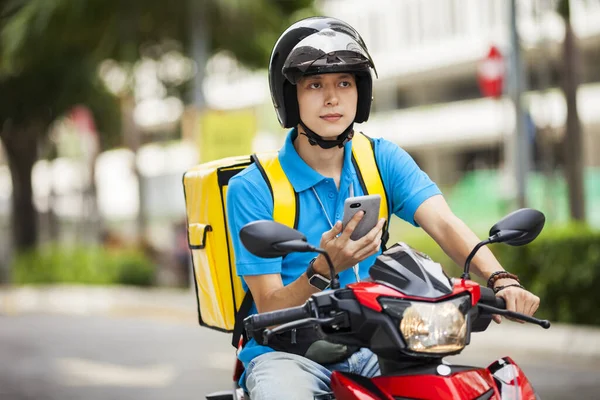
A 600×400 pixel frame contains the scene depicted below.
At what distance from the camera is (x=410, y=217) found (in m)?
3.58

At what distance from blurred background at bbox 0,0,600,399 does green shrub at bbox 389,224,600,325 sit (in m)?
0.02

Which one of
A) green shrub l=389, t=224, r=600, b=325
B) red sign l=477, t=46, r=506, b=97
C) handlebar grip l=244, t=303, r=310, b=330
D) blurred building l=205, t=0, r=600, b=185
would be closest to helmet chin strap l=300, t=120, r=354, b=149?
handlebar grip l=244, t=303, r=310, b=330

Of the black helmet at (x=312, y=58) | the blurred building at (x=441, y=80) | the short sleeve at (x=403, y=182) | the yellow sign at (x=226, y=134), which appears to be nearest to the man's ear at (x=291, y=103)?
the black helmet at (x=312, y=58)

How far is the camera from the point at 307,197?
345cm

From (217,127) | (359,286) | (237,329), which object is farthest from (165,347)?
(359,286)

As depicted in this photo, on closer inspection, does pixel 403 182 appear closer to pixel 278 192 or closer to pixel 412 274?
pixel 278 192

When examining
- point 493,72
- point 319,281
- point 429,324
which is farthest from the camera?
point 493,72

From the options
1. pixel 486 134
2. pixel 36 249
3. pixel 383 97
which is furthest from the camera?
pixel 383 97

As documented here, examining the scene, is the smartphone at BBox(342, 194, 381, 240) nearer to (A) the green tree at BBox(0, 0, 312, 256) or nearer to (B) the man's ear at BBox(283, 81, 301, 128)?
(B) the man's ear at BBox(283, 81, 301, 128)

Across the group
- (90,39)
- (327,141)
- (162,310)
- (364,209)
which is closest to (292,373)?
(364,209)

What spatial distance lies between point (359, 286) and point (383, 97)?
181 ft

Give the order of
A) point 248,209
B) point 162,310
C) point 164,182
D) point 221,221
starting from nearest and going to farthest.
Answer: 1. point 248,209
2. point 221,221
3. point 162,310
4. point 164,182

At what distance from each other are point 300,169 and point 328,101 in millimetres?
224

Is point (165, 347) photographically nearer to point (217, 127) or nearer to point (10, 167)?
point (217, 127)
